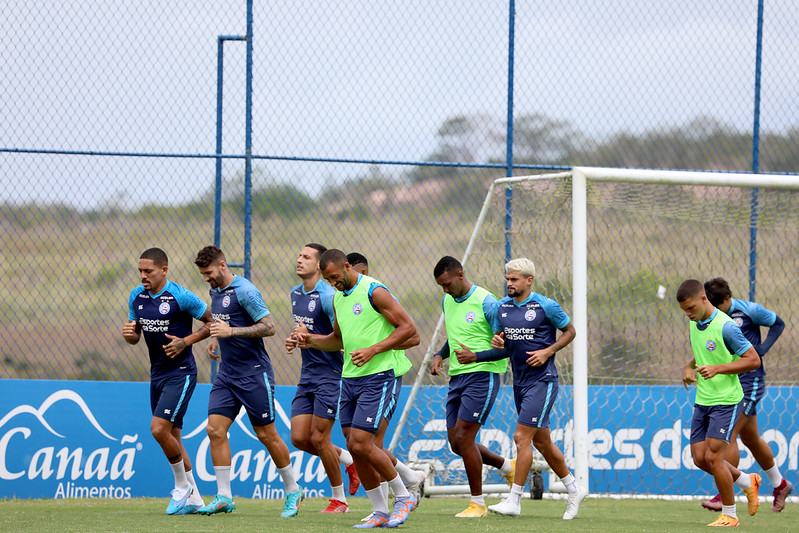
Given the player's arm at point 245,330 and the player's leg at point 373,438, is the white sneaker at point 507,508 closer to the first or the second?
the player's leg at point 373,438

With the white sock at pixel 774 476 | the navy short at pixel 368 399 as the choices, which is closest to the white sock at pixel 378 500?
the navy short at pixel 368 399

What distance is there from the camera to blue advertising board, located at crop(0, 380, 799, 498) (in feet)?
32.4

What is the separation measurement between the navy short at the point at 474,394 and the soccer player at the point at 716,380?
1.72 m

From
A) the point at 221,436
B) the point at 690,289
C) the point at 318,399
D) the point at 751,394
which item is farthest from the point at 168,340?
the point at 751,394

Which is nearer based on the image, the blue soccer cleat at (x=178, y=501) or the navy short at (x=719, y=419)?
the navy short at (x=719, y=419)

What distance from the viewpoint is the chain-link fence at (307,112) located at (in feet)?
34.6

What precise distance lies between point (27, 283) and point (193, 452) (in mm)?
3524

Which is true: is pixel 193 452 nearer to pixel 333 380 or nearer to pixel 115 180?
pixel 333 380

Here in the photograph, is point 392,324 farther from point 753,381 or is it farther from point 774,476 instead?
point 774,476

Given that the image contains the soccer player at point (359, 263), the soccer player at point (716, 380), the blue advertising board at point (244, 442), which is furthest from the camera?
the blue advertising board at point (244, 442)

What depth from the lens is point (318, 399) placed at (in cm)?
864

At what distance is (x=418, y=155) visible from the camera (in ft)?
38.4

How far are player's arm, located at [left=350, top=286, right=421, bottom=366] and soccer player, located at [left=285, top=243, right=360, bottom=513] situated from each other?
4.00 feet

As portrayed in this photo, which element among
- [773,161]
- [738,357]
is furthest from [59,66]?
[773,161]
